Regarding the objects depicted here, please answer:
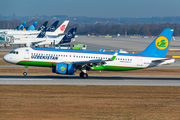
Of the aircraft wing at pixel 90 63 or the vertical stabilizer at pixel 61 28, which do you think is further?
the vertical stabilizer at pixel 61 28

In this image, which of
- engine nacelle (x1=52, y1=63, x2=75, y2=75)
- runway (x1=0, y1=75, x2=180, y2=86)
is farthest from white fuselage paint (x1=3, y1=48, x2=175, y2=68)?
runway (x1=0, y1=75, x2=180, y2=86)

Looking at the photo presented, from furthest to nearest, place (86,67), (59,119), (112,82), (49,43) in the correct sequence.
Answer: (49,43) < (86,67) < (112,82) < (59,119)

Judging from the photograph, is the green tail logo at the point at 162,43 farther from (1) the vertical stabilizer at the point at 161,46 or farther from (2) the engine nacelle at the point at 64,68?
(2) the engine nacelle at the point at 64,68

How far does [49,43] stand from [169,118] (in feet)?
317

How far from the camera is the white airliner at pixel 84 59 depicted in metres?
43.0

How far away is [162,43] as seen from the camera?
45.7m

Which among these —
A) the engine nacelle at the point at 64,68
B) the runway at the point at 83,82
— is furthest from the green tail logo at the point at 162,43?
the engine nacelle at the point at 64,68

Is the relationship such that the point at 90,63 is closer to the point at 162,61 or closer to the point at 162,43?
the point at 162,61

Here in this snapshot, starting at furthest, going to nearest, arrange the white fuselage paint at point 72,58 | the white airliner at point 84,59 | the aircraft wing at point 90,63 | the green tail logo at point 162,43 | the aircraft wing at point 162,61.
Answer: the green tail logo at point 162,43 < the aircraft wing at point 162,61 < the white fuselage paint at point 72,58 < the white airliner at point 84,59 < the aircraft wing at point 90,63

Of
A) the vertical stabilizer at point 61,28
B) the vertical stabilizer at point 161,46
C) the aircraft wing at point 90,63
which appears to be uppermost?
the vertical stabilizer at point 61,28

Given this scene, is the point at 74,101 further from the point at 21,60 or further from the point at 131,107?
the point at 21,60

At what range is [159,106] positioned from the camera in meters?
28.0

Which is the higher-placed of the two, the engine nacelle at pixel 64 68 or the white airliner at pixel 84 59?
the white airliner at pixel 84 59

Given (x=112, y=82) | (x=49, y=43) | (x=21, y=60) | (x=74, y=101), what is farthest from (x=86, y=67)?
(x=49, y=43)
